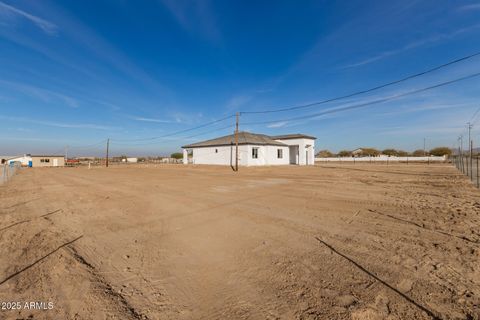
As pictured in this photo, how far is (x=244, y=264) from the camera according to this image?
379 cm

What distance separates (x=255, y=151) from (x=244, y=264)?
27.9 metres

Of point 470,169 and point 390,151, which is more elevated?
point 390,151

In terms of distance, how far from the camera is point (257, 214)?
6.95 metres

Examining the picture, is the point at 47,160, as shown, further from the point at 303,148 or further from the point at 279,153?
the point at 303,148

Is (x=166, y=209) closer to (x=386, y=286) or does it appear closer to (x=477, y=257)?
(x=386, y=286)

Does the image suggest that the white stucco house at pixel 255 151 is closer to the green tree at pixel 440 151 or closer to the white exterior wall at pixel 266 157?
the white exterior wall at pixel 266 157

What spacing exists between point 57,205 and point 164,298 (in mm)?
8279

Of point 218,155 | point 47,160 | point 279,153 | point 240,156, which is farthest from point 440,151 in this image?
point 47,160

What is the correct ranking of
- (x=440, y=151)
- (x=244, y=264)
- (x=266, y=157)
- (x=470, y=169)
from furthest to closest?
1. (x=440, y=151)
2. (x=266, y=157)
3. (x=470, y=169)
4. (x=244, y=264)

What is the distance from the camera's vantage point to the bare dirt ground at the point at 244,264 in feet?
8.85

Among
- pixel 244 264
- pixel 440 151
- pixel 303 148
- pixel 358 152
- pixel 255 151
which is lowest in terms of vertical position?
pixel 244 264

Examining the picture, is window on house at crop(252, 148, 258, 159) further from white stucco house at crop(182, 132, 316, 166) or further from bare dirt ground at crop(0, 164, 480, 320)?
bare dirt ground at crop(0, 164, 480, 320)

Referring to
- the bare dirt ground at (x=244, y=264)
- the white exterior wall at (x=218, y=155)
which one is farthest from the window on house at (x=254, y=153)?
the bare dirt ground at (x=244, y=264)

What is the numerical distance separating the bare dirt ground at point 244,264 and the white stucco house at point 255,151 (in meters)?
23.9
